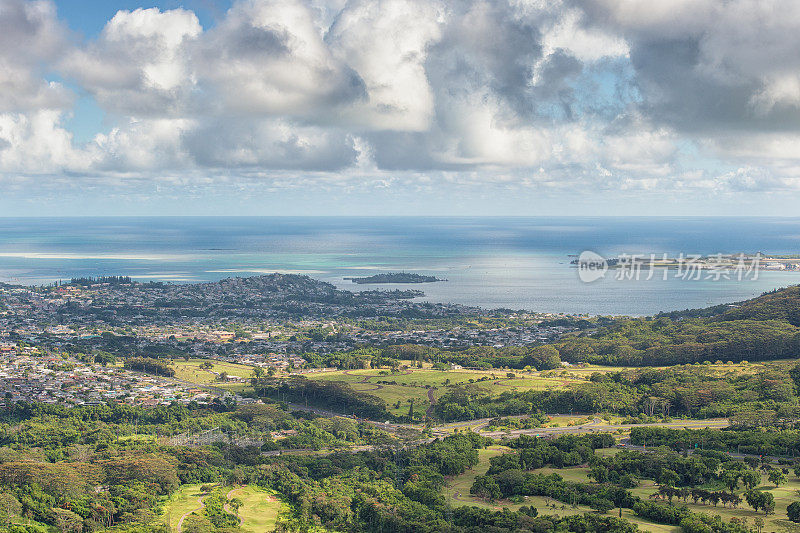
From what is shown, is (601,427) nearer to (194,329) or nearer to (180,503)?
(180,503)

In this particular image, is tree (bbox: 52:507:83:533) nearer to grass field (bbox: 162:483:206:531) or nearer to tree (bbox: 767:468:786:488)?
grass field (bbox: 162:483:206:531)

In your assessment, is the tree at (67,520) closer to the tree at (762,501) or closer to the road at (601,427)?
the road at (601,427)

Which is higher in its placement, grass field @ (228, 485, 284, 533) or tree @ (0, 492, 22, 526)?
tree @ (0, 492, 22, 526)

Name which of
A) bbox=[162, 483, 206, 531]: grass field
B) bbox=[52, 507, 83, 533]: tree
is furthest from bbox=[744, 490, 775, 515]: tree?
bbox=[52, 507, 83, 533]: tree

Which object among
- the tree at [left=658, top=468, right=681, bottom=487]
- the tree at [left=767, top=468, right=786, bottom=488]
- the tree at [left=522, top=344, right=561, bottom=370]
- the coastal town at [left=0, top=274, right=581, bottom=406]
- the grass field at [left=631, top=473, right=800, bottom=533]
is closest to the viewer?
the grass field at [left=631, top=473, right=800, bottom=533]

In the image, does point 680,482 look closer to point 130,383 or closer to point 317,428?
point 317,428

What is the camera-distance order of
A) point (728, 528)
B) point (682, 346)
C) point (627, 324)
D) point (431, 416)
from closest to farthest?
point (728, 528) → point (431, 416) → point (682, 346) → point (627, 324)

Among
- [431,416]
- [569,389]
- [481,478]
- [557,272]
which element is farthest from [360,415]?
[557,272]

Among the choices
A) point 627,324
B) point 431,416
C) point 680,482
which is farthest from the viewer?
point 627,324
